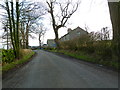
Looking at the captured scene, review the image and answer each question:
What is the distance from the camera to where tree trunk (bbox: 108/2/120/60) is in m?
9.56

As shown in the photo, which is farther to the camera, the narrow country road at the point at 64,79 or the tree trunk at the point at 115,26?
the tree trunk at the point at 115,26

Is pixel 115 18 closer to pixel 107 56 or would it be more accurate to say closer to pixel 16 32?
pixel 107 56

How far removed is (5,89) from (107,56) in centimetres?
852

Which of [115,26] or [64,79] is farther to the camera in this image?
[115,26]

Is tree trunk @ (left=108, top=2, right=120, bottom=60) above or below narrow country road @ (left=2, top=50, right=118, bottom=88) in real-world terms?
above

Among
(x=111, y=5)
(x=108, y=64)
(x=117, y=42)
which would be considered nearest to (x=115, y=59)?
(x=108, y=64)

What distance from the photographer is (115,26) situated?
10.8 meters

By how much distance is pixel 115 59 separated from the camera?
949 cm

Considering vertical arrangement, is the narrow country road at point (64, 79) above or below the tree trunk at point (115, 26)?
below

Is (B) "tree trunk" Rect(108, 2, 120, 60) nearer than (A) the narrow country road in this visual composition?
No

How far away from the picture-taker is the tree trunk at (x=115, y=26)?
9.56 m

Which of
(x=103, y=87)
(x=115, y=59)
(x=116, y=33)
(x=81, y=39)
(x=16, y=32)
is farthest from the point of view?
(x=81, y=39)

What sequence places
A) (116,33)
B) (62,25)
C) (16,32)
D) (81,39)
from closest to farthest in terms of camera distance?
(116,33) → (16,32) → (81,39) → (62,25)

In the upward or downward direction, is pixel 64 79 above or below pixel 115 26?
below
